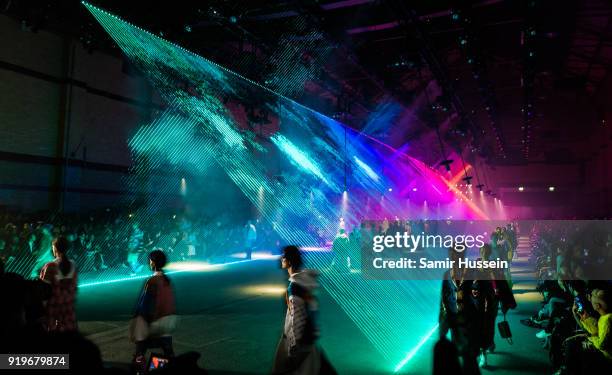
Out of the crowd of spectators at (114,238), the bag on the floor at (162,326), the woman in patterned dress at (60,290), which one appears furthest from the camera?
the crowd of spectators at (114,238)

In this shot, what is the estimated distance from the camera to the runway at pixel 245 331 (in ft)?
17.3

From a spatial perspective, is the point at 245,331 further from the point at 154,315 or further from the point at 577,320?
the point at 577,320

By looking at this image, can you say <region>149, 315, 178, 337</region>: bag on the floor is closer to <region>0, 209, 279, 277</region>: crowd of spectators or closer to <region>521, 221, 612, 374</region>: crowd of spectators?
<region>521, 221, 612, 374</region>: crowd of spectators

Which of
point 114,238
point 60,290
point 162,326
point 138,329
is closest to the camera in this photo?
point 138,329

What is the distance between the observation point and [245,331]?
6707 mm

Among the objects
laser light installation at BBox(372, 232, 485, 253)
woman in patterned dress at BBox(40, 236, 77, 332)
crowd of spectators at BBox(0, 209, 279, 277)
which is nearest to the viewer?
woman in patterned dress at BBox(40, 236, 77, 332)

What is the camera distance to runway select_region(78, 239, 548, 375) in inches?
208

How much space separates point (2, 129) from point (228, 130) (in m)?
9.85

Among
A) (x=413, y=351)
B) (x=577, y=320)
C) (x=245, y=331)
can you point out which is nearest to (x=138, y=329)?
(x=245, y=331)

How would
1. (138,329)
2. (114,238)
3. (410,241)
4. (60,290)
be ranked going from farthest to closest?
1. (410,241)
2. (114,238)
3. (60,290)
4. (138,329)

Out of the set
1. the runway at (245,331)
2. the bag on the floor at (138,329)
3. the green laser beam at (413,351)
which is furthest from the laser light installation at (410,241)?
the bag on the floor at (138,329)

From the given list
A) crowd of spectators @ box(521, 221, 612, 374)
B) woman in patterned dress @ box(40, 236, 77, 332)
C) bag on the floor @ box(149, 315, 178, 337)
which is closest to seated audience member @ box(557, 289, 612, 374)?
crowd of spectators @ box(521, 221, 612, 374)

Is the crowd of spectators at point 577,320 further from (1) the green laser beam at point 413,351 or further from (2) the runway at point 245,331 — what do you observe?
(1) the green laser beam at point 413,351

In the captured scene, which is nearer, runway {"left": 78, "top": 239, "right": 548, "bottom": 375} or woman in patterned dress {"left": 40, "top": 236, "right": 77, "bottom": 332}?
woman in patterned dress {"left": 40, "top": 236, "right": 77, "bottom": 332}
